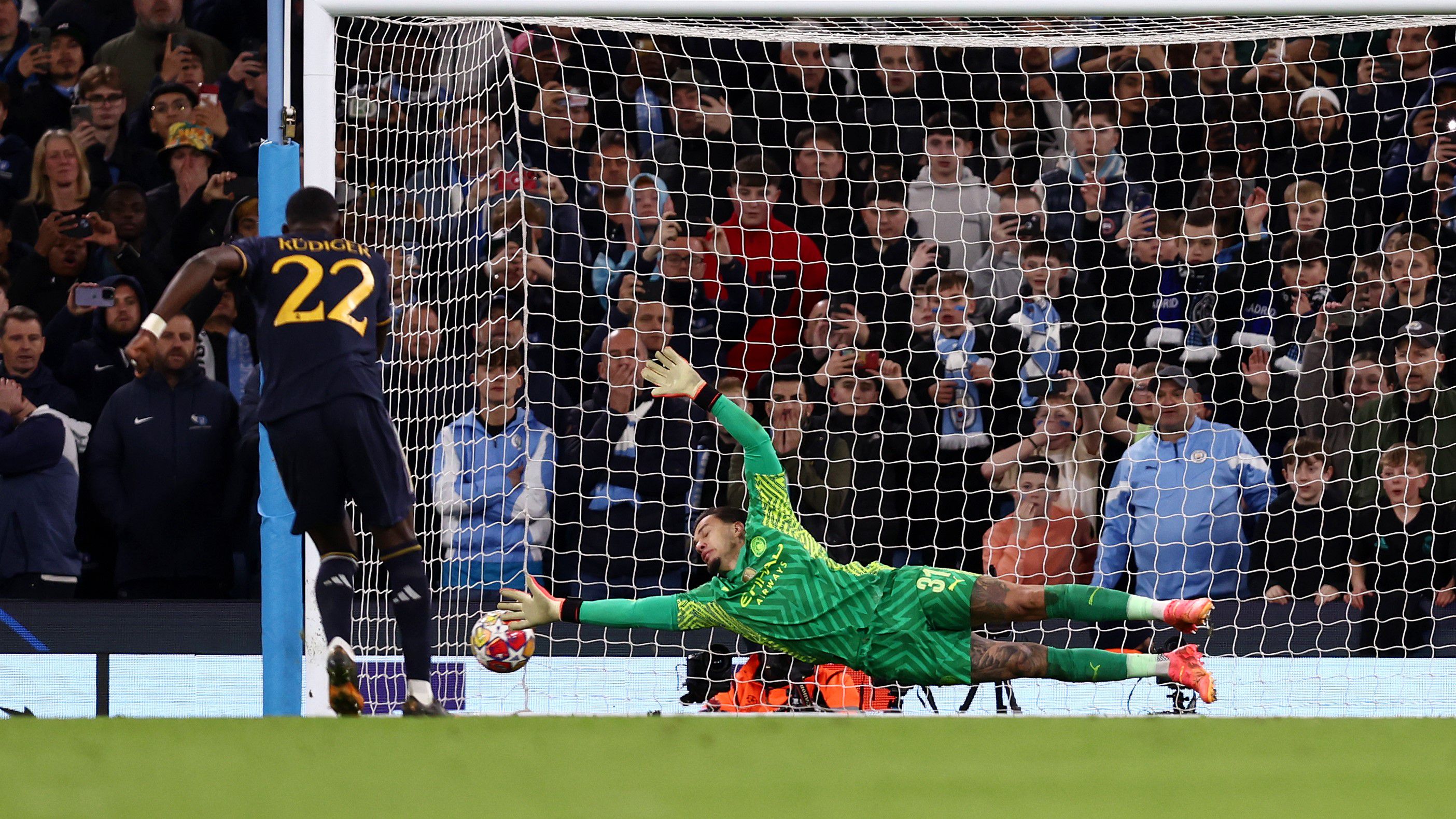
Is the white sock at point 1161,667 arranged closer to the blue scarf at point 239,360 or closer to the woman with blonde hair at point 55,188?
the blue scarf at point 239,360

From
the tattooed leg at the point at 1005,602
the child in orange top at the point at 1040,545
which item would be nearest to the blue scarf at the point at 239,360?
the child in orange top at the point at 1040,545

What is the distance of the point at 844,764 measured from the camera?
3.13m

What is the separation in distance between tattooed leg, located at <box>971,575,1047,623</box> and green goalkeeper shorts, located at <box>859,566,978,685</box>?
44mm

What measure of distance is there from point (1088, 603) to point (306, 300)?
2.57 m

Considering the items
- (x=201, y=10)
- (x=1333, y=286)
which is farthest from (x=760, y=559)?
(x=201, y=10)

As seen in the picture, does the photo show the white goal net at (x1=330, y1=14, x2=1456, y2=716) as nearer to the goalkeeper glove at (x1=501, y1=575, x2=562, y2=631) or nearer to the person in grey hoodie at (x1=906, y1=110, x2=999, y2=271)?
the person in grey hoodie at (x1=906, y1=110, x2=999, y2=271)

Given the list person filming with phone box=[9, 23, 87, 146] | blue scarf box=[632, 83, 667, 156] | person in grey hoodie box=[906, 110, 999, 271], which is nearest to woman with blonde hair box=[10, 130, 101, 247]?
person filming with phone box=[9, 23, 87, 146]

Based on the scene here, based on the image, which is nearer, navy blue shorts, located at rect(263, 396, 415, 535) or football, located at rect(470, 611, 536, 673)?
navy blue shorts, located at rect(263, 396, 415, 535)

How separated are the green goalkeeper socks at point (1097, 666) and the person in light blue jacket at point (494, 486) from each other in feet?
6.49

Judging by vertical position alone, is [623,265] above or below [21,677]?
above

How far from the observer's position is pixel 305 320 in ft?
14.2

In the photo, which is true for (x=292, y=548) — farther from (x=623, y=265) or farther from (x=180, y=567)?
(x=623, y=265)

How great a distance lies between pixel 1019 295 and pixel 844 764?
381 centimetres

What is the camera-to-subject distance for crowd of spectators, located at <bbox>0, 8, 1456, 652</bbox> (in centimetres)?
609
